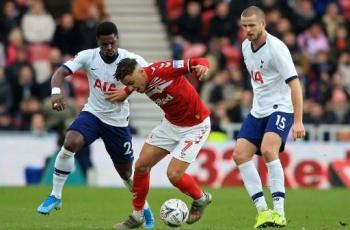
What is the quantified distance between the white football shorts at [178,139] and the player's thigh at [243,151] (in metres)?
0.47

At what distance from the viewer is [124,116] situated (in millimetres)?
15031

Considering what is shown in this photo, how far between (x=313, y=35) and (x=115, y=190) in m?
8.01

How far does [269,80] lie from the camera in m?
14.1

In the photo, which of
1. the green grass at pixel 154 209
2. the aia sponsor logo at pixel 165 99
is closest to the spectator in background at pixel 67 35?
the green grass at pixel 154 209

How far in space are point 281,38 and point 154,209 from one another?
10.6 meters

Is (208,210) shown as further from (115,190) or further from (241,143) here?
(115,190)

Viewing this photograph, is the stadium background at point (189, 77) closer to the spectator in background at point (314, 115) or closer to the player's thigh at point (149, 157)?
the spectator in background at point (314, 115)

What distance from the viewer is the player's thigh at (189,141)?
1399cm

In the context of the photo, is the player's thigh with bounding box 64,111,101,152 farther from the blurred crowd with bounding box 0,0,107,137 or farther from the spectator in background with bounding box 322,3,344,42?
the spectator in background with bounding box 322,3,344,42

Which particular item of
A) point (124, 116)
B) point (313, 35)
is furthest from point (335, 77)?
point (124, 116)

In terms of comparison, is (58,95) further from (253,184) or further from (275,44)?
(275,44)

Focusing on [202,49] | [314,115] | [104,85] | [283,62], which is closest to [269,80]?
[283,62]

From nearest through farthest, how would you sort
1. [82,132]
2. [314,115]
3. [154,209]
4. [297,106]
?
1. [297,106]
2. [82,132]
3. [154,209]
4. [314,115]

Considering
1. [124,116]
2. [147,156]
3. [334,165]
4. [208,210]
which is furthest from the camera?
[334,165]
